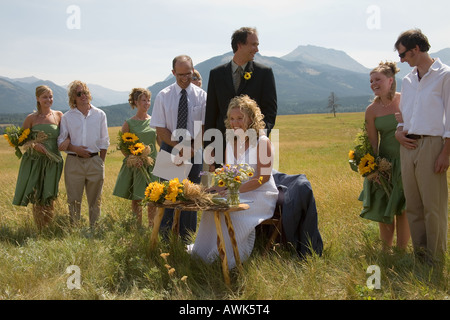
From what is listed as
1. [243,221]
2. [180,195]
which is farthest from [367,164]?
[180,195]

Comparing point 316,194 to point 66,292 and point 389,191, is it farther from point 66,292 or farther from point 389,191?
point 66,292

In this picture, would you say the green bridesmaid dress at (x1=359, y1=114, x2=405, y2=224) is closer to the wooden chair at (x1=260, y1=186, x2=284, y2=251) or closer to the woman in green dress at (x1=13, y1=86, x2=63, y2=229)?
the wooden chair at (x1=260, y1=186, x2=284, y2=251)

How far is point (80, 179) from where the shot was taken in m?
7.40

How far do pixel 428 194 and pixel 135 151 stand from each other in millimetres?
4554

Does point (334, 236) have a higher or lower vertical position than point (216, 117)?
lower

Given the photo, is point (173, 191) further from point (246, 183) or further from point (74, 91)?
point (74, 91)

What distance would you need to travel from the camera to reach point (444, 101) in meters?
4.85

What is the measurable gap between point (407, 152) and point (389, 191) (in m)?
0.74

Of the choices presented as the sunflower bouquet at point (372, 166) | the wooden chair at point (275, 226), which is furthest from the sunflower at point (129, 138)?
the sunflower bouquet at point (372, 166)

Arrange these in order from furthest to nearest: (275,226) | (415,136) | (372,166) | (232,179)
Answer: (372,166) < (275,226) < (415,136) < (232,179)

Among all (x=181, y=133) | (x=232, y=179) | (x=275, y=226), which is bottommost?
(x=275, y=226)

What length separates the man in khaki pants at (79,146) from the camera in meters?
7.32
